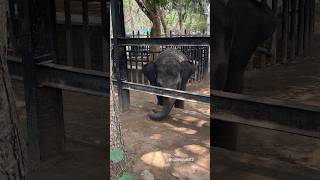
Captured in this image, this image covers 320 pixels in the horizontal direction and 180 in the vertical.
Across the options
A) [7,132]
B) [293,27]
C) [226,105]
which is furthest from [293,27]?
[7,132]

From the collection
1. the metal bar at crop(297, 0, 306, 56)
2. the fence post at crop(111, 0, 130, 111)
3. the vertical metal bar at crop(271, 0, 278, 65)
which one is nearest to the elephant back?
the fence post at crop(111, 0, 130, 111)

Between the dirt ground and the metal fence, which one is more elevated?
the metal fence

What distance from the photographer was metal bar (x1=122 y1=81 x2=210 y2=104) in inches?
91.0

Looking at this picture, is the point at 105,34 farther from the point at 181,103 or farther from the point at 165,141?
the point at 165,141

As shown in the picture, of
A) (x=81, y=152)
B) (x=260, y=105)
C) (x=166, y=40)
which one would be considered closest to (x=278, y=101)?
(x=260, y=105)

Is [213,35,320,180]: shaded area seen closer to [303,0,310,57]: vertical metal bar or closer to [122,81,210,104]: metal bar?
[303,0,310,57]: vertical metal bar

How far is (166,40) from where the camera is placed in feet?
7.88

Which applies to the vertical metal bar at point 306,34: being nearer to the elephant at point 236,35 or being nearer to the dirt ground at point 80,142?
the elephant at point 236,35

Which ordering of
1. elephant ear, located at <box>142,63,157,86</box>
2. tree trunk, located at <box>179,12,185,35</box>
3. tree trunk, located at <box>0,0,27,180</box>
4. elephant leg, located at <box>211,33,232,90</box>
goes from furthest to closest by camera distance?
elephant ear, located at <box>142,63,157,86</box> → tree trunk, located at <box>179,12,185,35</box> → elephant leg, located at <box>211,33,232,90</box> → tree trunk, located at <box>0,0,27,180</box>

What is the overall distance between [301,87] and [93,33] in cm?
110

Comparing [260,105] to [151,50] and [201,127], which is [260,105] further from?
[151,50]

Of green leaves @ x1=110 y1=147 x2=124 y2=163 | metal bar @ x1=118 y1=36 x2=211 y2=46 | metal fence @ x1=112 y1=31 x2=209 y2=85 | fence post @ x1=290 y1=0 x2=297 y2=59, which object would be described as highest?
fence post @ x1=290 y1=0 x2=297 y2=59

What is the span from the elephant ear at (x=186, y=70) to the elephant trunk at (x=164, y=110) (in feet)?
0.43

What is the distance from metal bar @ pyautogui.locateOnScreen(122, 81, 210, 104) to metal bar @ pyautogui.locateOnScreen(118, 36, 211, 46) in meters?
0.23
